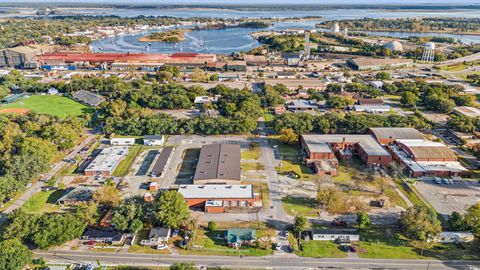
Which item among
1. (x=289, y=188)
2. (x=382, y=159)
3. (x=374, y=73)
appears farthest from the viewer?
(x=374, y=73)

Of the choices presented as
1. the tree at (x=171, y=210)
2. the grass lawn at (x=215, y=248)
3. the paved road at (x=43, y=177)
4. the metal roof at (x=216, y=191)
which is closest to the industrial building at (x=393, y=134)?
the metal roof at (x=216, y=191)

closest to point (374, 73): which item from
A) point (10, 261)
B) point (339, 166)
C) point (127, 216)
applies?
point (339, 166)

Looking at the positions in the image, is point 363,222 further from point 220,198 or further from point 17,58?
point 17,58

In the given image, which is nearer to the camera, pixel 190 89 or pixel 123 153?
pixel 123 153

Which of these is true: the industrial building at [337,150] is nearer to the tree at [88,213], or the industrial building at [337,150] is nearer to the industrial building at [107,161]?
the industrial building at [107,161]

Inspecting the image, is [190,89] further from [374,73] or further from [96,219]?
[374,73]

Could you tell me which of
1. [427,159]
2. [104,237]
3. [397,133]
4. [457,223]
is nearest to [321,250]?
[457,223]

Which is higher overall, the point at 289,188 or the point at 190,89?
the point at 190,89
